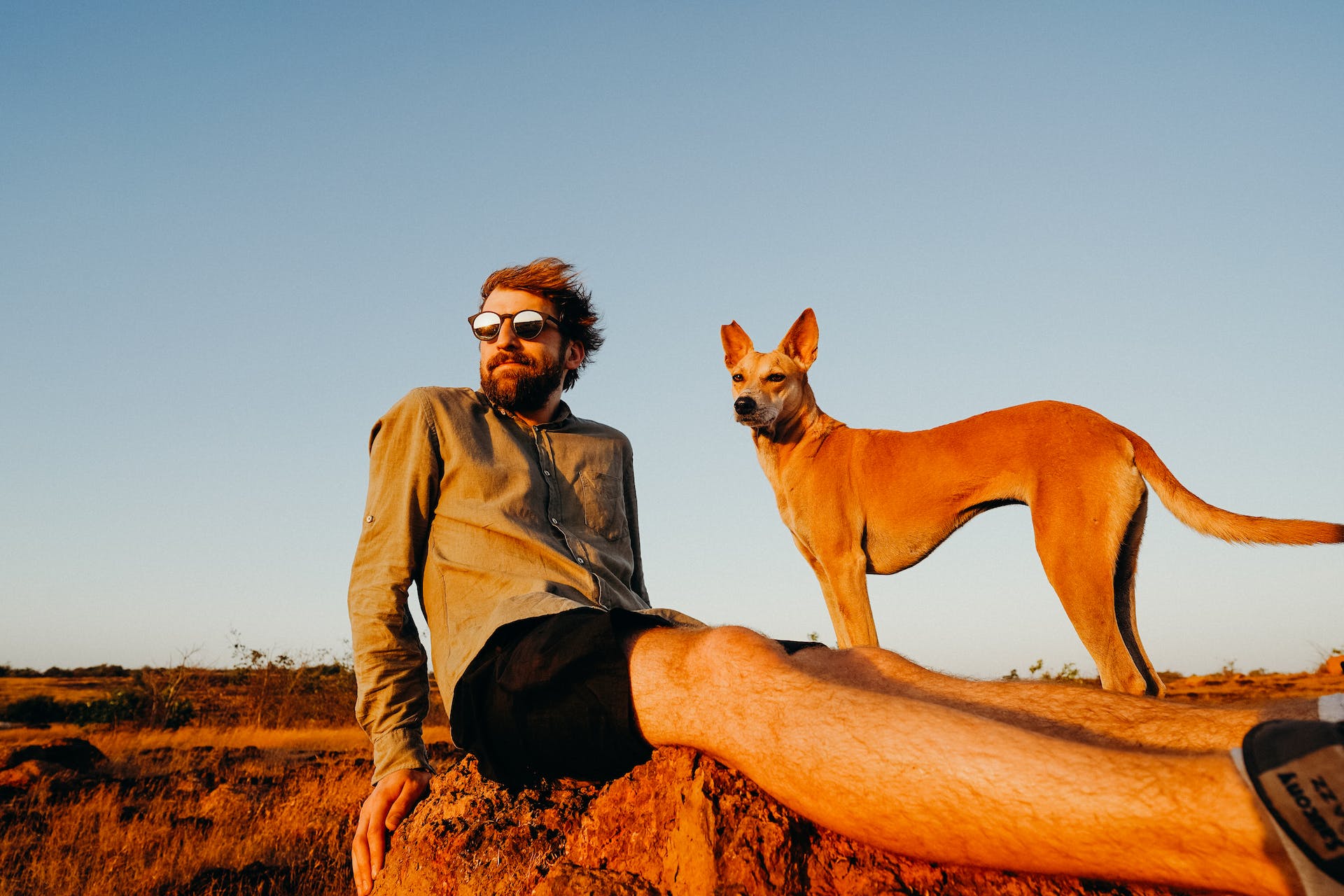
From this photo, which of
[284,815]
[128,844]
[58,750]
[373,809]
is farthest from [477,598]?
[58,750]

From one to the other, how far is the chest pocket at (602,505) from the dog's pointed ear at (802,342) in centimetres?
489

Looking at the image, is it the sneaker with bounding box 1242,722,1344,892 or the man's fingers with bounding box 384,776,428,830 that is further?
the man's fingers with bounding box 384,776,428,830

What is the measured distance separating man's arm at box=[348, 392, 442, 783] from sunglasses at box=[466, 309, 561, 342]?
596mm

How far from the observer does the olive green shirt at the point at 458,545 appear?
2762 millimetres

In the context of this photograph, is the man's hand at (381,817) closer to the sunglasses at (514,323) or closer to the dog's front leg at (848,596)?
the sunglasses at (514,323)

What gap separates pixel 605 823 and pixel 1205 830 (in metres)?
1.52

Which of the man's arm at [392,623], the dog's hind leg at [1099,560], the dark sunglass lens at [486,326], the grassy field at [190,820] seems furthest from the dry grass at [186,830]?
the dog's hind leg at [1099,560]

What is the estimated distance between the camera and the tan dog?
5785 mm

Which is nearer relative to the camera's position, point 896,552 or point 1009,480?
point 1009,480

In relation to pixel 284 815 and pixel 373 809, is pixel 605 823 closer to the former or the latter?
pixel 373 809

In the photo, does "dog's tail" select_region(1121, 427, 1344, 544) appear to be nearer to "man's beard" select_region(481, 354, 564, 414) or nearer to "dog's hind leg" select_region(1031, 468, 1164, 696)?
"dog's hind leg" select_region(1031, 468, 1164, 696)

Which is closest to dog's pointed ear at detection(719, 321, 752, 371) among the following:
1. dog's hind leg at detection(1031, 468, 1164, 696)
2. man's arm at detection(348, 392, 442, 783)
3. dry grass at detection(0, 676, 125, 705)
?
dog's hind leg at detection(1031, 468, 1164, 696)

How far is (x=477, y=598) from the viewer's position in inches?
110

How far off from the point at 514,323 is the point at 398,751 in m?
1.77
